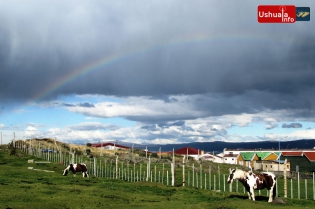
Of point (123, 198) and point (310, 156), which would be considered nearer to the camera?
point (123, 198)

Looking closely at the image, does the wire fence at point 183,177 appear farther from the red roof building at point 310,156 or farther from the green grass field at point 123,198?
the red roof building at point 310,156

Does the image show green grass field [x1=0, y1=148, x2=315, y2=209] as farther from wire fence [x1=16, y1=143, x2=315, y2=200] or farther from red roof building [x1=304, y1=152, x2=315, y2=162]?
red roof building [x1=304, y1=152, x2=315, y2=162]

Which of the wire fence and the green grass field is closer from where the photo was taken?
the green grass field

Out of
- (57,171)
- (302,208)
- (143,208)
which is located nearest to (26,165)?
(57,171)

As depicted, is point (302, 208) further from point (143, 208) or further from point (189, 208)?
point (143, 208)

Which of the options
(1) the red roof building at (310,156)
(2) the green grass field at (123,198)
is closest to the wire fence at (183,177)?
(2) the green grass field at (123,198)

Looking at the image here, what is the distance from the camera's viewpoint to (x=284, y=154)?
10350cm

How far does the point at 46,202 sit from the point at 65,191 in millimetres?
4529

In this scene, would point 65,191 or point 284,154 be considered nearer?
point 65,191

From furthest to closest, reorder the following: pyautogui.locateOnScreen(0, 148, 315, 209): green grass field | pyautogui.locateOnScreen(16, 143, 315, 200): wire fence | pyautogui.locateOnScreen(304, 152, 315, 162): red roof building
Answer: pyautogui.locateOnScreen(304, 152, 315, 162): red roof building
pyautogui.locateOnScreen(16, 143, 315, 200): wire fence
pyautogui.locateOnScreen(0, 148, 315, 209): green grass field

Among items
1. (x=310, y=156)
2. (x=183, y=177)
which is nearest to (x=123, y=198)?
(x=183, y=177)

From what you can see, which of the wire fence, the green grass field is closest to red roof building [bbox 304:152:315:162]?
the wire fence

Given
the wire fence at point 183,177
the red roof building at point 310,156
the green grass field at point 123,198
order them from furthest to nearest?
1. the red roof building at point 310,156
2. the wire fence at point 183,177
3. the green grass field at point 123,198

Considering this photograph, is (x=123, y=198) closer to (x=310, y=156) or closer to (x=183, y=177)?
(x=183, y=177)
